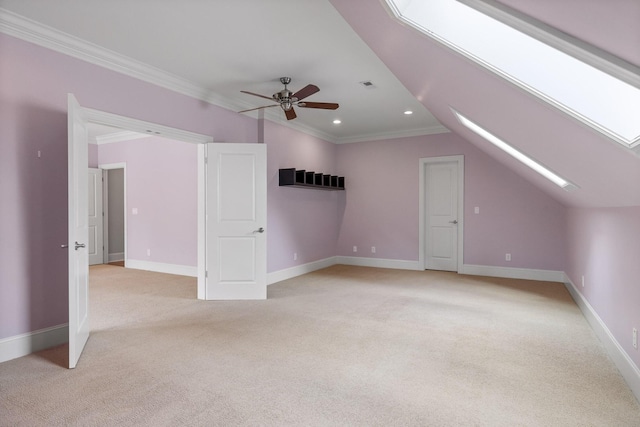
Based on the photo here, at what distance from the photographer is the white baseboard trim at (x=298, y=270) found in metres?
5.65

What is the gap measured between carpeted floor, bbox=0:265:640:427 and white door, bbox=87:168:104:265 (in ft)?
11.7

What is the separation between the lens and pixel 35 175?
3018 millimetres

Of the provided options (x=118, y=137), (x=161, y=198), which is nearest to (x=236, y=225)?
(x=161, y=198)

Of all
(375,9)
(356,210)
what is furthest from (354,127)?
(375,9)

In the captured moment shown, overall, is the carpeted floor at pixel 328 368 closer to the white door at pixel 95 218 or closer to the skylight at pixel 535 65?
the skylight at pixel 535 65

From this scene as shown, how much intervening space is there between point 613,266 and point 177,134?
14.6ft

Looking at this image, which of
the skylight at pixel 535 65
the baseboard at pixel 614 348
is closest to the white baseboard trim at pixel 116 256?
the skylight at pixel 535 65

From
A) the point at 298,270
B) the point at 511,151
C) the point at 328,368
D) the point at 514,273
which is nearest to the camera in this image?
the point at 328,368

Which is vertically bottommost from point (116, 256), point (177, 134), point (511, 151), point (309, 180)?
point (116, 256)

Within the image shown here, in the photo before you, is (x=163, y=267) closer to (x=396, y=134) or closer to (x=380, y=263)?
(x=380, y=263)

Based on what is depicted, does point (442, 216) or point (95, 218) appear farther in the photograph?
point (95, 218)

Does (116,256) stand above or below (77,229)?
below

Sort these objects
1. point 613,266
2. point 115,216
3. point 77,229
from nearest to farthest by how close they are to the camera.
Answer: point 77,229 < point 613,266 < point 115,216

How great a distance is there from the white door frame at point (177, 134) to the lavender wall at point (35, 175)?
11 centimetres
